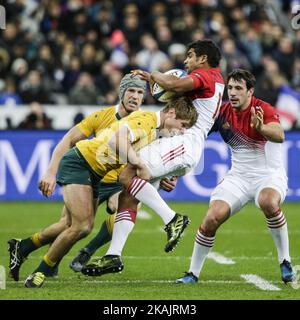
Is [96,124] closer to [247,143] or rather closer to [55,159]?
[55,159]

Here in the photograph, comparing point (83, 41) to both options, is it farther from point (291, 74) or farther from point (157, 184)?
point (157, 184)

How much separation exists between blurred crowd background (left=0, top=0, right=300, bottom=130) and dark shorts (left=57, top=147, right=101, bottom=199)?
9.42 meters

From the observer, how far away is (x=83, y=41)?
20.3 m

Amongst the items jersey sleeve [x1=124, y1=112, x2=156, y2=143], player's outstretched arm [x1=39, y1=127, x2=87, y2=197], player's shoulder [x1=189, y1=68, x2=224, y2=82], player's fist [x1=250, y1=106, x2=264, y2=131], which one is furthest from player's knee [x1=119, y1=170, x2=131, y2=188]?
player's fist [x1=250, y1=106, x2=264, y2=131]

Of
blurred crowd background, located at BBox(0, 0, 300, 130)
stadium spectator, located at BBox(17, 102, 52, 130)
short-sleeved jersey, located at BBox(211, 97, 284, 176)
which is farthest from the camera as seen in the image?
blurred crowd background, located at BBox(0, 0, 300, 130)

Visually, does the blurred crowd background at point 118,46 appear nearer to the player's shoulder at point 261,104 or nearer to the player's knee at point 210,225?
the player's shoulder at point 261,104

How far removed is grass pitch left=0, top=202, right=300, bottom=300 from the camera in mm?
8289

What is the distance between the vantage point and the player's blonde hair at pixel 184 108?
8656 millimetres

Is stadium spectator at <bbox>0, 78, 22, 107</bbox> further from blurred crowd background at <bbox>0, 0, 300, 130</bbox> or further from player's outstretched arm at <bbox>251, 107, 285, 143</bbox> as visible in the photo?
player's outstretched arm at <bbox>251, 107, 285, 143</bbox>

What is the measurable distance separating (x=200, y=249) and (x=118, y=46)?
11696 mm

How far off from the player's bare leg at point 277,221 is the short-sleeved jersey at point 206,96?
80cm

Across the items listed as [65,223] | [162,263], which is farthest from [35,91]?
[65,223]

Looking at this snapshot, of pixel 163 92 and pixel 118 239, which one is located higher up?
pixel 163 92

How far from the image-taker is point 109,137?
341 inches
